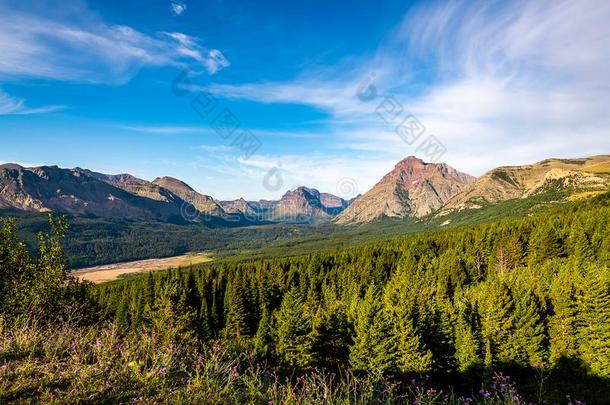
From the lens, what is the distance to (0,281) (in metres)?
19.6

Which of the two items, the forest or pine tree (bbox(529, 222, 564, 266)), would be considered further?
pine tree (bbox(529, 222, 564, 266))

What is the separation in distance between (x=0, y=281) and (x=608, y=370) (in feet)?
192

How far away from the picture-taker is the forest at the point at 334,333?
22.9ft

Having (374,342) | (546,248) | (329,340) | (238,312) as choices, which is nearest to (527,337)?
(374,342)

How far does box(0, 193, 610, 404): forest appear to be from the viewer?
6984mm

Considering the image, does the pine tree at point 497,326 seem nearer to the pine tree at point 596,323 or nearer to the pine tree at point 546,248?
the pine tree at point 596,323

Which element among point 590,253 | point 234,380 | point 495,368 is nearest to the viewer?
point 234,380

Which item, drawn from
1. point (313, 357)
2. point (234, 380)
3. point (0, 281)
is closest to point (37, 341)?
point (234, 380)

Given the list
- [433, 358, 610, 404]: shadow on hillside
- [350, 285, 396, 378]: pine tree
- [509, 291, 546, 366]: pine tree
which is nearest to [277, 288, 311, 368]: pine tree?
[350, 285, 396, 378]: pine tree

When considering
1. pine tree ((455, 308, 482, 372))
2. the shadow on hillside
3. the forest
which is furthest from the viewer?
pine tree ((455, 308, 482, 372))

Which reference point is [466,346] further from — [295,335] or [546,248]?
[546,248]

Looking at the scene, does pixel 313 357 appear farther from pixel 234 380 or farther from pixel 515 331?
pixel 234 380

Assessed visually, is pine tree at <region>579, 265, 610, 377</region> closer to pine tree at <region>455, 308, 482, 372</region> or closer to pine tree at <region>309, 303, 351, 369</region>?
pine tree at <region>455, 308, 482, 372</region>

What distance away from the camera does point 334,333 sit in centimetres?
4950
